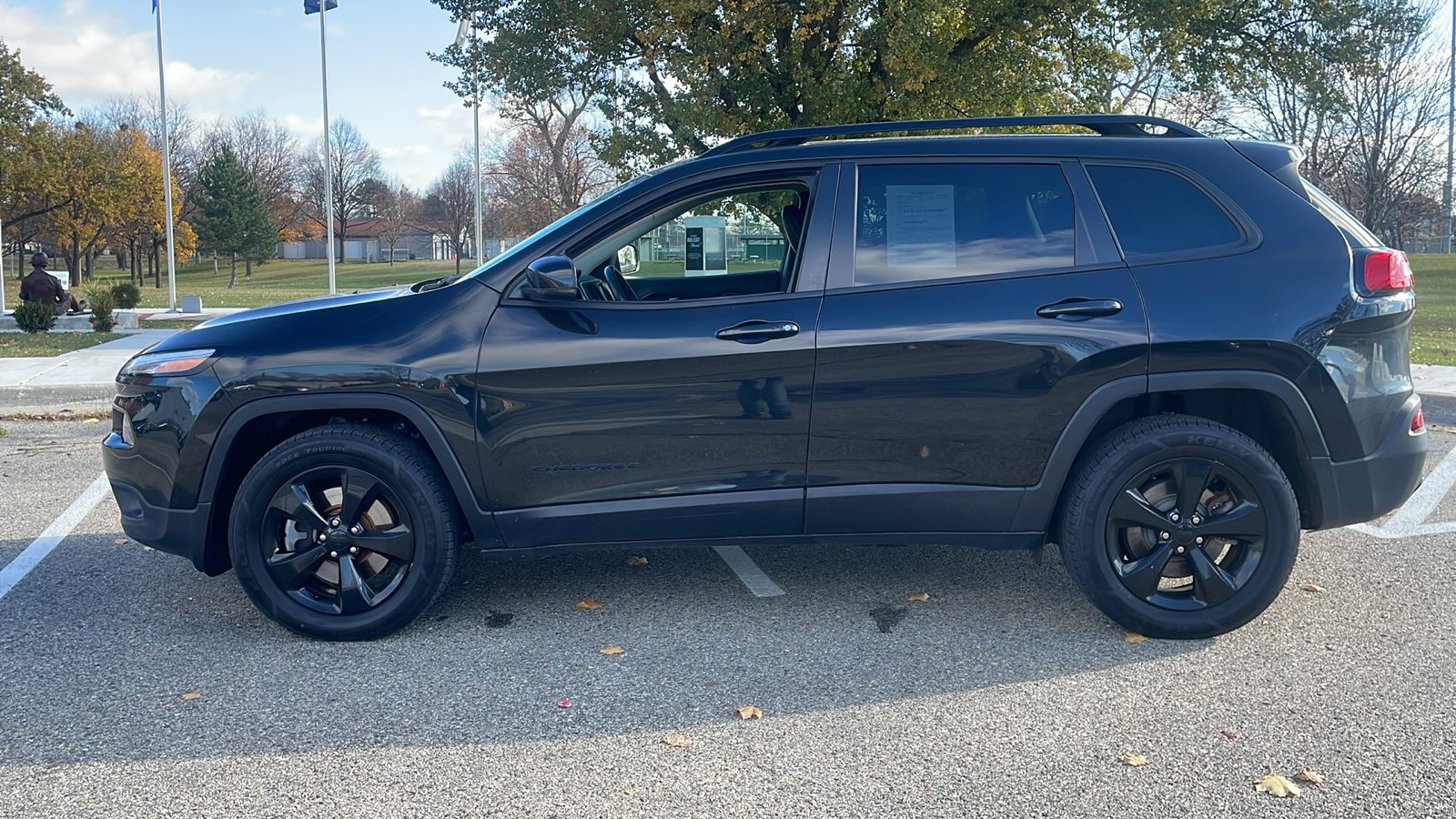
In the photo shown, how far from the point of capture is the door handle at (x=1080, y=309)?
13.1 feet

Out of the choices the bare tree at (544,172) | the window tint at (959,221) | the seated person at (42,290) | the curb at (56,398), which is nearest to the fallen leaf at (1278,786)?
the window tint at (959,221)

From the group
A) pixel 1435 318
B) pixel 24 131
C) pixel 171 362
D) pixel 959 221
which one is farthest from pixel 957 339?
pixel 24 131

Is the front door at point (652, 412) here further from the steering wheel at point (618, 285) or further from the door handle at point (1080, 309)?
the door handle at point (1080, 309)

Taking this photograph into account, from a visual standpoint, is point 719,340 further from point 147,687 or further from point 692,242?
point 147,687

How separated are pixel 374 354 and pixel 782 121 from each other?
17.1m

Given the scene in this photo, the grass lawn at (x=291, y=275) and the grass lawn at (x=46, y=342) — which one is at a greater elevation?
the grass lawn at (x=291, y=275)

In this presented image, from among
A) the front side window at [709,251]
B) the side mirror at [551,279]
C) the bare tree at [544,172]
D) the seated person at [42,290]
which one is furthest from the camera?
the bare tree at [544,172]

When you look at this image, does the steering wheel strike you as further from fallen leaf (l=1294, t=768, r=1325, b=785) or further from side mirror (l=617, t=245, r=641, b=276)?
fallen leaf (l=1294, t=768, r=1325, b=785)

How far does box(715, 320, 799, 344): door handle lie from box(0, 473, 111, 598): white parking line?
10.9 feet

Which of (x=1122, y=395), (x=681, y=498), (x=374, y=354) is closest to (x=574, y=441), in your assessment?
(x=681, y=498)

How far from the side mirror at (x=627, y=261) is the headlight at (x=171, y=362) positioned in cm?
156

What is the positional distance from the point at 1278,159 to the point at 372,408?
11.4ft

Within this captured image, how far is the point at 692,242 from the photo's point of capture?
4.86 m

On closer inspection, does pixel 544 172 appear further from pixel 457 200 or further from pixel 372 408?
pixel 372 408
